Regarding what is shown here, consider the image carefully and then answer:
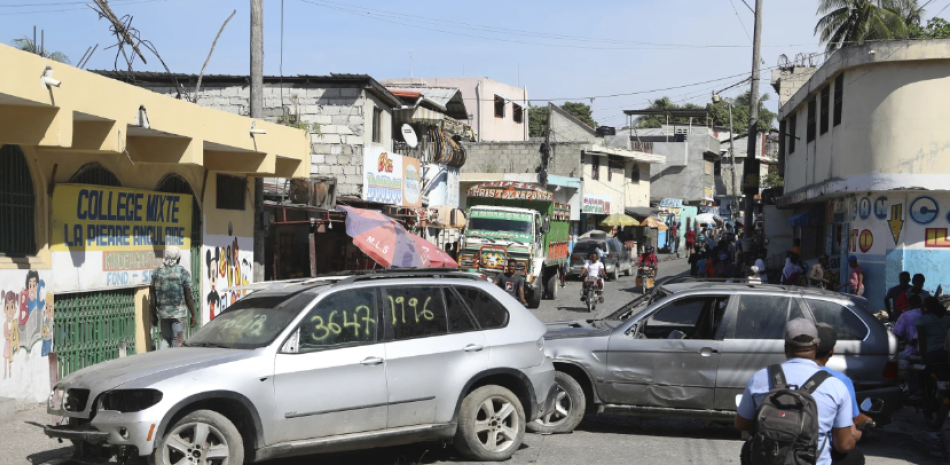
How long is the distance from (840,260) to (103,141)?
16489 mm

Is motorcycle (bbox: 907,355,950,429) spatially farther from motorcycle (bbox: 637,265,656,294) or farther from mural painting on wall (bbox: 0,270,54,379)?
motorcycle (bbox: 637,265,656,294)

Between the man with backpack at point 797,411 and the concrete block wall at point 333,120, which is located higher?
the concrete block wall at point 333,120

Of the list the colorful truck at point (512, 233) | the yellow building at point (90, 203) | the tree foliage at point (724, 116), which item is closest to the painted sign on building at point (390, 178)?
the colorful truck at point (512, 233)

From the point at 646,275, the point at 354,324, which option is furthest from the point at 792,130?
the point at 354,324

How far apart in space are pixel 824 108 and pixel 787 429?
19103 mm

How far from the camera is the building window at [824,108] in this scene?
21.0 m

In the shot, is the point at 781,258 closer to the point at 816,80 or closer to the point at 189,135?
the point at 816,80

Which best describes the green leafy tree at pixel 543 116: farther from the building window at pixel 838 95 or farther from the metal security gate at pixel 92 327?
the metal security gate at pixel 92 327

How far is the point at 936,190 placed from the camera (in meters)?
16.7

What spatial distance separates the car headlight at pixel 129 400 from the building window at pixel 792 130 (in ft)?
76.9

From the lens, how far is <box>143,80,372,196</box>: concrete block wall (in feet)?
74.8

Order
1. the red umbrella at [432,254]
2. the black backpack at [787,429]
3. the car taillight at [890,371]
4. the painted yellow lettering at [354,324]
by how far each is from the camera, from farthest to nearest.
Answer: the red umbrella at [432,254], the car taillight at [890,371], the painted yellow lettering at [354,324], the black backpack at [787,429]

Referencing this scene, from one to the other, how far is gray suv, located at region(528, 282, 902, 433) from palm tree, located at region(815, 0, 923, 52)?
3208cm

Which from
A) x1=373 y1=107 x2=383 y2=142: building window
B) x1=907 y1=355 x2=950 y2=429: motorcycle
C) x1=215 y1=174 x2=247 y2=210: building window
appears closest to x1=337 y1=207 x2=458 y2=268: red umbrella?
x1=215 y1=174 x2=247 y2=210: building window
